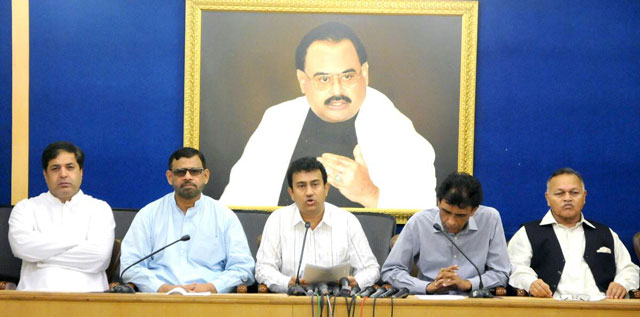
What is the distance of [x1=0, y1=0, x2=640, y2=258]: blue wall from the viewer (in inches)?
198

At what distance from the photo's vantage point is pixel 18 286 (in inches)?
164

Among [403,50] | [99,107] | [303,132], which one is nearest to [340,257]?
[303,132]

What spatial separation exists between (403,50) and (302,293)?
2.24 metres

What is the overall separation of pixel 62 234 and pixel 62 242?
0.49 ft

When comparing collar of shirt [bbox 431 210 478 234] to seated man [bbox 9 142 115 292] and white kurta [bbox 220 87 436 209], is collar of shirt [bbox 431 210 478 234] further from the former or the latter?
seated man [bbox 9 142 115 292]

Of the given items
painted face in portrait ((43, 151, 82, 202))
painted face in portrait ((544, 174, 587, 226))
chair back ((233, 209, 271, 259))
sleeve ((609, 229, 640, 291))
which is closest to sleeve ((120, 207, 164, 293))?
painted face in portrait ((43, 151, 82, 202))

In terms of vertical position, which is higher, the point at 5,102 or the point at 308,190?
the point at 5,102

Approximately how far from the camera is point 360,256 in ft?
13.9

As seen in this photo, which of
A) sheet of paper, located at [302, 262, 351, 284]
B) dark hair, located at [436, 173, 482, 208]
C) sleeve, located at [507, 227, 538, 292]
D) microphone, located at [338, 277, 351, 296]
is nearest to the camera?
microphone, located at [338, 277, 351, 296]

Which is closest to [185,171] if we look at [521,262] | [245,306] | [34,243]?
[34,243]

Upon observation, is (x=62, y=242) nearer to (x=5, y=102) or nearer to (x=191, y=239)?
(x=191, y=239)

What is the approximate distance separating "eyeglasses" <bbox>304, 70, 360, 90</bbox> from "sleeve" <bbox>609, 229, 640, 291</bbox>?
1851 mm

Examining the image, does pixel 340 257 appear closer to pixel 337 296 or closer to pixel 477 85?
pixel 337 296

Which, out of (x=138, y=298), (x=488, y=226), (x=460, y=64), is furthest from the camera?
(x=460, y=64)
